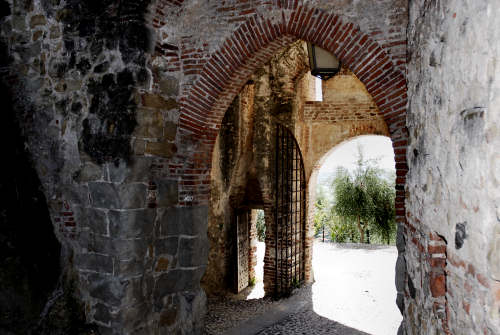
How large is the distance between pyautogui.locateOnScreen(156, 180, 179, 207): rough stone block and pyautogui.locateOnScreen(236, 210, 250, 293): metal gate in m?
5.28

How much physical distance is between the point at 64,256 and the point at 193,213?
4.70 feet

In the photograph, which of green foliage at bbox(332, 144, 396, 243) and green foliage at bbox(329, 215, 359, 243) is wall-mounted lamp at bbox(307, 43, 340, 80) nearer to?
green foliage at bbox(332, 144, 396, 243)

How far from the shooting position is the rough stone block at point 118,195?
3.75 meters

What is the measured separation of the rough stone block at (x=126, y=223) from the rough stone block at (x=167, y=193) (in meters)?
0.24

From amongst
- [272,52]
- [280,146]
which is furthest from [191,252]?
[280,146]

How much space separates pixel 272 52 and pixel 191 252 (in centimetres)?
237

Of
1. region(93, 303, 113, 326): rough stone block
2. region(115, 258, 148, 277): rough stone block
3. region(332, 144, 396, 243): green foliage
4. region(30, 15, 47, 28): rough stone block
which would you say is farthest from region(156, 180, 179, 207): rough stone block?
region(332, 144, 396, 243): green foliage

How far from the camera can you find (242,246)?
958 cm

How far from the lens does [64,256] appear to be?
4.14 m

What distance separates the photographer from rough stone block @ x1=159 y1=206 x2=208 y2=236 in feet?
13.5

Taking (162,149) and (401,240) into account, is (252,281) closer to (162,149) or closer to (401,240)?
(162,149)

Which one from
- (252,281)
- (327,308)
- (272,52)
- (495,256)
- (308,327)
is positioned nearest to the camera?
(495,256)

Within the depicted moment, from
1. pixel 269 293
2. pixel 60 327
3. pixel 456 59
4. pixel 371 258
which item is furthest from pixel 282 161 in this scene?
pixel 456 59

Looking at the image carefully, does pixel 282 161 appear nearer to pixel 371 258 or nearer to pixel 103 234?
pixel 371 258
